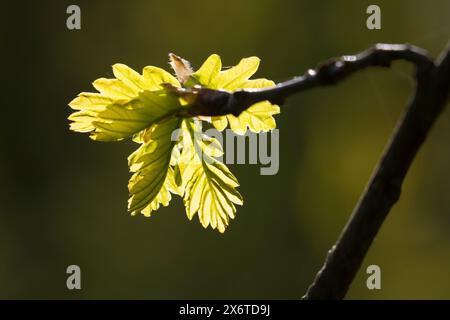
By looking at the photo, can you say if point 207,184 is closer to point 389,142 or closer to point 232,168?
point 389,142

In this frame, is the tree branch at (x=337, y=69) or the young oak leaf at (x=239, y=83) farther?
the young oak leaf at (x=239, y=83)

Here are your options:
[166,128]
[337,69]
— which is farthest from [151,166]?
[337,69]

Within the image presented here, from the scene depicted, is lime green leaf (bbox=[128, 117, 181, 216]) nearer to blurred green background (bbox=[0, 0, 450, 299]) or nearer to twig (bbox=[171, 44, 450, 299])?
twig (bbox=[171, 44, 450, 299])

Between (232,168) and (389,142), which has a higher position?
(232,168)

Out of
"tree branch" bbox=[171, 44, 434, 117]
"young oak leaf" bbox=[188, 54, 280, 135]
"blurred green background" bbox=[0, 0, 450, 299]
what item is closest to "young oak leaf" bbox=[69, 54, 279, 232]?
"young oak leaf" bbox=[188, 54, 280, 135]

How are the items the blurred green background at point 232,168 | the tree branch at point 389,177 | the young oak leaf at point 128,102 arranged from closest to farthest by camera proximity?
the tree branch at point 389,177
the young oak leaf at point 128,102
the blurred green background at point 232,168

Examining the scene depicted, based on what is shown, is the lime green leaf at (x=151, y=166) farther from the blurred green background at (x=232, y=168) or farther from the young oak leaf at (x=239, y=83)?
the blurred green background at (x=232, y=168)

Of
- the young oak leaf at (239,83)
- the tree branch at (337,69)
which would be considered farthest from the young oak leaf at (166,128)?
the tree branch at (337,69)
